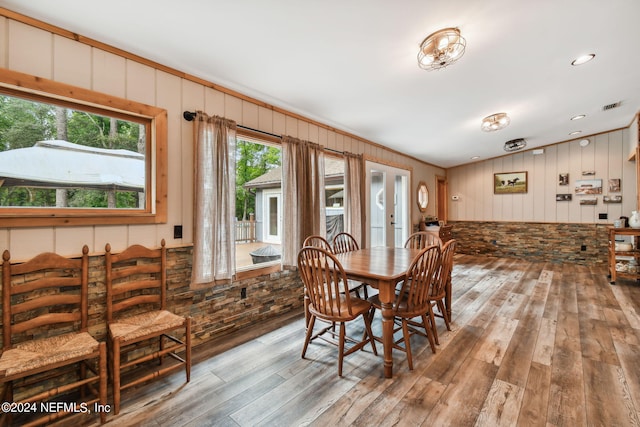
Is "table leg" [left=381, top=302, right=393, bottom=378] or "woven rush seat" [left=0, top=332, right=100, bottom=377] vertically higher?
"woven rush seat" [left=0, top=332, right=100, bottom=377]

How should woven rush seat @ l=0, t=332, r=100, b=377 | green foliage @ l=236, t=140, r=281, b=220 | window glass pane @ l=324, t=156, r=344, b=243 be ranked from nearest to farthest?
1. woven rush seat @ l=0, t=332, r=100, b=377
2. green foliage @ l=236, t=140, r=281, b=220
3. window glass pane @ l=324, t=156, r=344, b=243

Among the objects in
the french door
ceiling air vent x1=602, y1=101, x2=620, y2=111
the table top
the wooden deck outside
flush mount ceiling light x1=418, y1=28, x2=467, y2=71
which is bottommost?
the wooden deck outside

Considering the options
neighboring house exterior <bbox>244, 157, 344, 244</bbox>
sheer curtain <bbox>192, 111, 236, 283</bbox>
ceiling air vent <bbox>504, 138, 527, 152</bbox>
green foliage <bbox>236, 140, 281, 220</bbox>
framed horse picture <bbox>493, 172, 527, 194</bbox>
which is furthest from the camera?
framed horse picture <bbox>493, 172, 527, 194</bbox>

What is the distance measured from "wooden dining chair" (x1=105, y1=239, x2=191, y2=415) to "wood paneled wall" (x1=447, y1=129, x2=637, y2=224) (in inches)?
305

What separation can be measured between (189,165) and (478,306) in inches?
146

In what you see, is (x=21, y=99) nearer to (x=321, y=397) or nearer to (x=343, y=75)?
(x=343, y=75)

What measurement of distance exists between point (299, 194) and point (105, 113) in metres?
1.94

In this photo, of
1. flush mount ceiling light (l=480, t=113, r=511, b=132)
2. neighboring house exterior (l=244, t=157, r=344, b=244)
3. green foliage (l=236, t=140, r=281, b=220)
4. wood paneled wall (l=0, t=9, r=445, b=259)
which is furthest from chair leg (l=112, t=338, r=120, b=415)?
flush mount ceiling light (l=480, t=113, r=511, b=132)

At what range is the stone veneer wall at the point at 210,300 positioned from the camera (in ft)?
6.55

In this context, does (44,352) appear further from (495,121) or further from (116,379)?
(495,121)

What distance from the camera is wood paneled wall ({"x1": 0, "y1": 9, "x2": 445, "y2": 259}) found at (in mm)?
1732

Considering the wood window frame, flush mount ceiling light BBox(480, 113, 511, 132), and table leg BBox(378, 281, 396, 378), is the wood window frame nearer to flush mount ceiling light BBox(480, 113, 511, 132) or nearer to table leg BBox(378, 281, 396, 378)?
table leg BBox(378, 281, 396, 378)

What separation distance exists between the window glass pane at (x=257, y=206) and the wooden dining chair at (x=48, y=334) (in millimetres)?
1356

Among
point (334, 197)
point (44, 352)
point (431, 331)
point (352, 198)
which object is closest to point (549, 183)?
point (334, 197)
